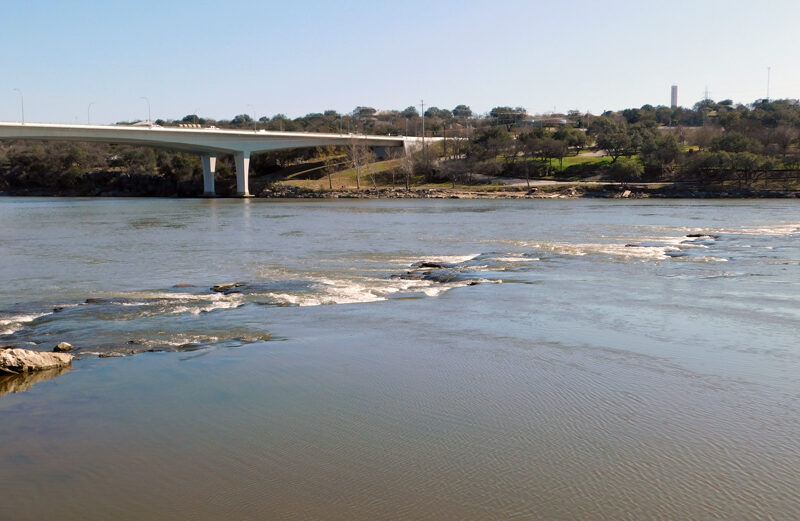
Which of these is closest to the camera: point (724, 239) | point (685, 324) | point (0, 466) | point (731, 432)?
point (0, 466)

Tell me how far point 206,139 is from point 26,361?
255ft

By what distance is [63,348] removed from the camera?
1190cm

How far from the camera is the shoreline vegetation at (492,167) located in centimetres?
7944

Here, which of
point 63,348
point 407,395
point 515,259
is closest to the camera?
point 407,395

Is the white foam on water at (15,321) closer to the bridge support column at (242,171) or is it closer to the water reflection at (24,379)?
the water reflection at (24,379)

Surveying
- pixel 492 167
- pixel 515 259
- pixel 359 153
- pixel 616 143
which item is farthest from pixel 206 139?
pixel 515 259

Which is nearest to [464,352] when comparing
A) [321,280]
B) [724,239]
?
[321,280]

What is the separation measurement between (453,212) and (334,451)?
49300mm

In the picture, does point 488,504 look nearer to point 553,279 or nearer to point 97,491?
point 97,491

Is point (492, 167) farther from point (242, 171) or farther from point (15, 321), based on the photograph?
point (15, 321)

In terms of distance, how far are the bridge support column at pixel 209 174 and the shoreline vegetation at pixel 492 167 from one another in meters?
3.69

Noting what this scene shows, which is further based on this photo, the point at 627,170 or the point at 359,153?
the point at 359,153

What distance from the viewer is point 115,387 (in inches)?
392

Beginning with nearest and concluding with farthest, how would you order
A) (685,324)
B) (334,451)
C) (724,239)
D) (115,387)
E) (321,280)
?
(334,451), (115,387), (685,324), (321,280), (724,239)
